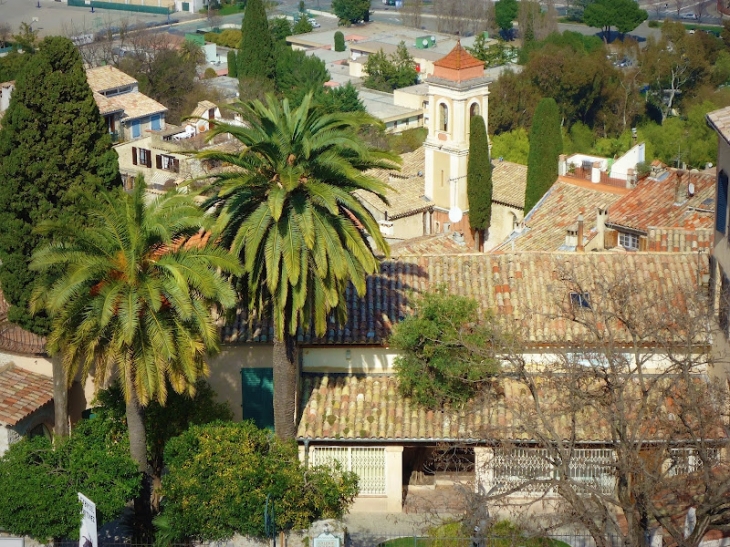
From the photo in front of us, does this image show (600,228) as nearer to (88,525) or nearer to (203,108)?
(88,525)

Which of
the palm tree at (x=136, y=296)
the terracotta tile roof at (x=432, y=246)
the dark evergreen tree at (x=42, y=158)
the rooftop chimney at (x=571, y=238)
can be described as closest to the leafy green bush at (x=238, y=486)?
the palm tree at (x=136, y=296)

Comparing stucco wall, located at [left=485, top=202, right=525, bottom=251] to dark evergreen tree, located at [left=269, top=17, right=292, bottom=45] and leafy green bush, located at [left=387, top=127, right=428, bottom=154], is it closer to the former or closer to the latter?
leafy green bush, located at [left=387, top=127, right=428, bottom=154]

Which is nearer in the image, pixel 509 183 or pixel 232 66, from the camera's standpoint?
pixel 509 183

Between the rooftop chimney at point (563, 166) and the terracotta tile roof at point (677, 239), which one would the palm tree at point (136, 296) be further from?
the rooftop chimney at point (563, 166)

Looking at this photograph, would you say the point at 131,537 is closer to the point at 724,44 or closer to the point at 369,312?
the point at 369,312

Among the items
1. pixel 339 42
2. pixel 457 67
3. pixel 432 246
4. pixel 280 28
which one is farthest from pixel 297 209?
pixel 280 28

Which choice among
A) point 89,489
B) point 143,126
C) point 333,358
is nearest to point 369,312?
point 333,358

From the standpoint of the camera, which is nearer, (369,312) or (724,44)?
(369,312)
